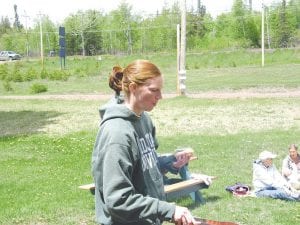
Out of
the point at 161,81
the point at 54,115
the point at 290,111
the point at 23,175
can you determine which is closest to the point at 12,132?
the point at 54,115

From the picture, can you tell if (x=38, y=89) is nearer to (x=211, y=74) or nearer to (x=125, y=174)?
(x=211, y=74)

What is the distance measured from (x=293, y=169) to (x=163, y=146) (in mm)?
4069

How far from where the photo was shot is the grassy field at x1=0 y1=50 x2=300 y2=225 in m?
7.08

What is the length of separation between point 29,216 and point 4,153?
5.09m

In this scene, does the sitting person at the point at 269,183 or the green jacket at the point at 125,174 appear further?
the sitting person at the point at 269,183

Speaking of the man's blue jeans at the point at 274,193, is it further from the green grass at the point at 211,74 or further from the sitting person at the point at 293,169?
the green grass at the point at 211,74

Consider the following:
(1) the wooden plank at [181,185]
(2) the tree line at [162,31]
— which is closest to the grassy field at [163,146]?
(1) the wooden plank at [181,185]

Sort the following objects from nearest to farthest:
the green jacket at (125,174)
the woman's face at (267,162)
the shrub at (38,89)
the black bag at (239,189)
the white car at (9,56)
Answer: the green jacket at (125,174)
the black bag at (239,189)
the woman's face at (267,162)
the shrub at (38,89)
the white car at (9,56)

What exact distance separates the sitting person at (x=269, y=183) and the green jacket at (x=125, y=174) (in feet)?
16.0

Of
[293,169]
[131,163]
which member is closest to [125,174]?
[131,163]

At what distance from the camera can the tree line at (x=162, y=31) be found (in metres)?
57.6

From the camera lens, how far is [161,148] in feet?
38.2

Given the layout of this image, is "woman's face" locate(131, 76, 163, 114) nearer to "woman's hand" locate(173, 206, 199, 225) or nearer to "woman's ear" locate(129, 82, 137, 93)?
"woman's ear" locate(129, 82, 137, 93)

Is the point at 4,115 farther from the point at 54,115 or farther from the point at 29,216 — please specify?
the point at 29,216
